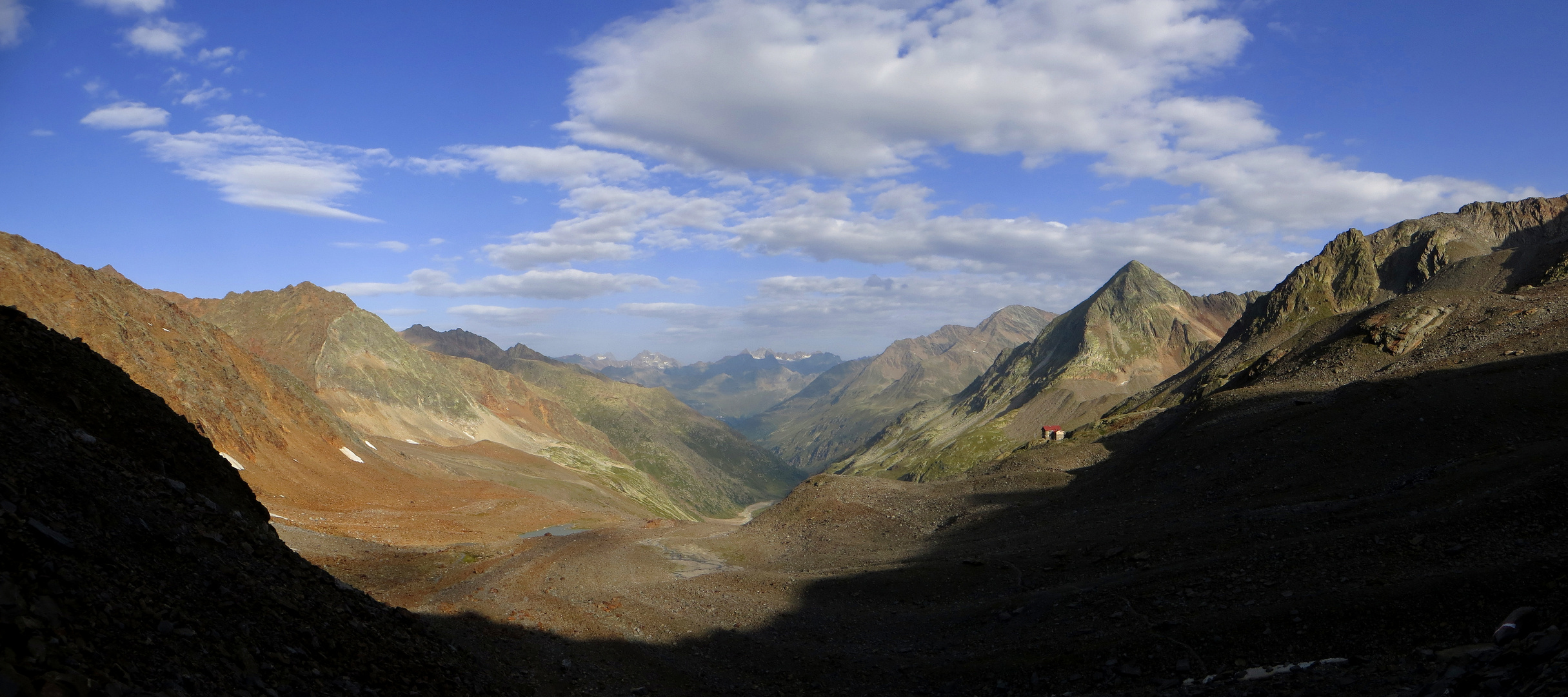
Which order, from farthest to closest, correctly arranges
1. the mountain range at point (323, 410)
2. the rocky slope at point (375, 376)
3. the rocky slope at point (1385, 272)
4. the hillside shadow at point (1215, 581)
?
1. the rocky slope at point (375, 376)
2. the rocky slope at point (1385, 272)
3. the mountain range at point (323, 410)
4. the hillside shadow at point (1215, 581)

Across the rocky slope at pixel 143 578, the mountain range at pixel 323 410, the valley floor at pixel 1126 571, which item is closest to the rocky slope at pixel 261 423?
the mountain range at pixel 323 410

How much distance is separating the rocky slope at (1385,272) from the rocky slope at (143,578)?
10832 centimetres

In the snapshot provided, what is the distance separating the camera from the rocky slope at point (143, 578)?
368 inches

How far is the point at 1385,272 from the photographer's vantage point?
148m

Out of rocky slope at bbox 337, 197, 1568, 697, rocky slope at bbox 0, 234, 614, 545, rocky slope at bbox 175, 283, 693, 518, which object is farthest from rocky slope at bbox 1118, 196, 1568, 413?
rocky slope at bbox 175, 283, 693, 518

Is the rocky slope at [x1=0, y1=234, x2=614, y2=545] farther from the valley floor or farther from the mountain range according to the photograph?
the valley floor

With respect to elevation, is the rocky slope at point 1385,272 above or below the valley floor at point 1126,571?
above

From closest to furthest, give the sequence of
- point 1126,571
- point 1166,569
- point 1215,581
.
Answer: point 1215,581 < point 1166,569 < point 1126,571

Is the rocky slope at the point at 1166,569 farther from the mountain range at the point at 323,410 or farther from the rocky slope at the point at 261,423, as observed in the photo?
the mountain range at the point at 323,410

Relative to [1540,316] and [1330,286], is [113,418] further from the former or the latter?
[1330,286]

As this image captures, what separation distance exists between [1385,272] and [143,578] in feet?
614

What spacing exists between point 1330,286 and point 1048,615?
15672 centimetres

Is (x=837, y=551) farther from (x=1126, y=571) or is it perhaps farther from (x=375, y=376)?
(x=375, y=376)

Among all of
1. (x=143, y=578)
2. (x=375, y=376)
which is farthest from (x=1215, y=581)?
(x=375, y=376)
